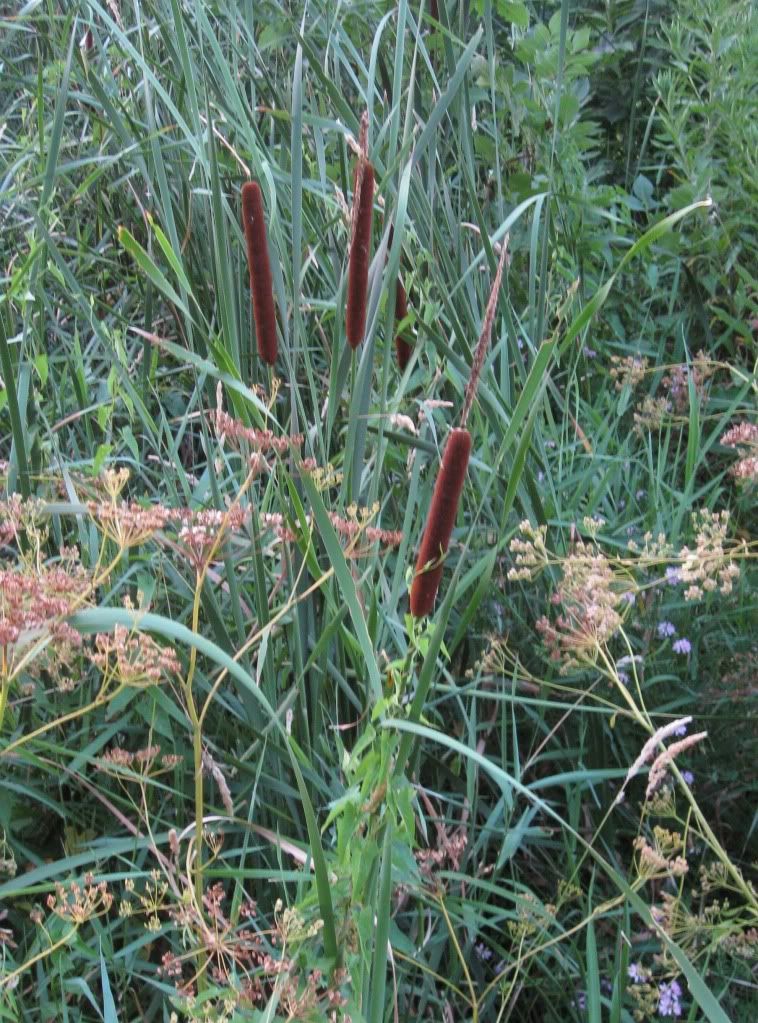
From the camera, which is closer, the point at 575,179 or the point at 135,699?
the point at 135,699

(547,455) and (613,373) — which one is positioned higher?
(613,373)

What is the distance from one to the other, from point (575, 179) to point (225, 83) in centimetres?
103

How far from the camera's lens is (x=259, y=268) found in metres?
1.41

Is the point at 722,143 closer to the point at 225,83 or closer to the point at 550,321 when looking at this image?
the point at 550,321

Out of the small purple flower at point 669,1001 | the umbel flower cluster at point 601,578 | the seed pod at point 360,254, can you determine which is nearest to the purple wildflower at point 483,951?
the small purple flower at point 669,1001

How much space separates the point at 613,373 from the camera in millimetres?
2084

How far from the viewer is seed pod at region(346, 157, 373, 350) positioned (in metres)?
1.29

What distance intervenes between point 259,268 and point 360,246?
0.48 feet

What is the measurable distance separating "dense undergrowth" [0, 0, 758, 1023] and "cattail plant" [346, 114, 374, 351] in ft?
0.17

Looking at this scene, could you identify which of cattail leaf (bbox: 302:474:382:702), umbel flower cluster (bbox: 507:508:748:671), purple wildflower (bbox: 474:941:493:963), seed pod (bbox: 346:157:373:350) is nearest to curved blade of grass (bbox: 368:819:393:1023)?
cattail leaf (bbox: 302:474:382:702)

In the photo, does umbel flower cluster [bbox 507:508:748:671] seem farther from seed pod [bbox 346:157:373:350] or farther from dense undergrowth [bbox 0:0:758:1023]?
seed pod [bbox 346:157:373:350]

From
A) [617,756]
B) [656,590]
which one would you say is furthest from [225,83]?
[617,756]

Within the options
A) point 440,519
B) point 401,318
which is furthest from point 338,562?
point 401,318

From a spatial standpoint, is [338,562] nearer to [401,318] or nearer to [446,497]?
A: [446,497]
